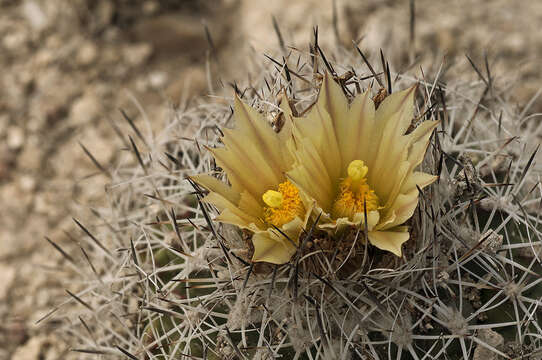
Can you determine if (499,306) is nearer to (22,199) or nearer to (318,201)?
(318,201)

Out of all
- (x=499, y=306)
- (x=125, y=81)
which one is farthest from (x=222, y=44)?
(x=499, y=306)

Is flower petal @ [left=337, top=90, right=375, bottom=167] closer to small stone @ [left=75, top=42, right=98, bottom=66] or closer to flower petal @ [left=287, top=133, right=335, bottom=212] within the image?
flower petal @ [left=287, top=133, right=335, bottom=212]

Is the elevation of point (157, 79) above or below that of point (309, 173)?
below

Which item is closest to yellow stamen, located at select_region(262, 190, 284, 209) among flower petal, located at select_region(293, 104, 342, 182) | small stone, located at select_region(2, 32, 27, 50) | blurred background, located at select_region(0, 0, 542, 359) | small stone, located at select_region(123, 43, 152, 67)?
flower petal, located at select_region(293, 104, 342, 182)

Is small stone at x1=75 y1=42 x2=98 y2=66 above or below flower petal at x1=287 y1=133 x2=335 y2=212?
below

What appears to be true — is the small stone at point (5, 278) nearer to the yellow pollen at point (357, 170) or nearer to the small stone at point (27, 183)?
the small stone at point (27, 183)

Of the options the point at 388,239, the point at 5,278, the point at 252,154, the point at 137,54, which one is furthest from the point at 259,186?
the point at 137,54

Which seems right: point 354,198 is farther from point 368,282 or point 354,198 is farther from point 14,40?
point 14,40
